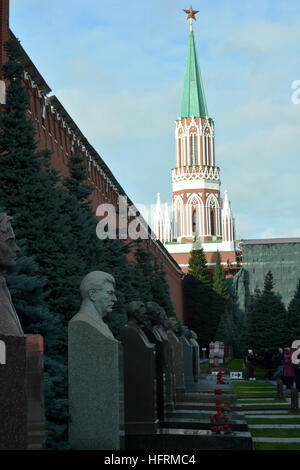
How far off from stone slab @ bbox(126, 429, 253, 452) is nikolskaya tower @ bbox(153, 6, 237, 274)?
280ft

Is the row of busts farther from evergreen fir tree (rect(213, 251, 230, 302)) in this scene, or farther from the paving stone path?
evergreen fir tree (rect(213, 251, 230, 302))

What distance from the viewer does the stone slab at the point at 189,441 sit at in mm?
9820

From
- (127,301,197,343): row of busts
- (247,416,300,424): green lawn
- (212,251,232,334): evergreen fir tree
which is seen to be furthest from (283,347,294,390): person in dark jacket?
(212,251,232,334): evergreen fir tree

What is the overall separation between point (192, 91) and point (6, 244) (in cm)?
9556

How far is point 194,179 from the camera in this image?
320ft

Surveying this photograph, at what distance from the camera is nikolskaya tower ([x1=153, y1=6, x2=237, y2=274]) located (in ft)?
318

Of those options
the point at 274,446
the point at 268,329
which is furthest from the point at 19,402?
the point at 268,329

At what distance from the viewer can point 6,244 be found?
209 inches

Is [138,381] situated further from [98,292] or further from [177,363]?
[177,363]

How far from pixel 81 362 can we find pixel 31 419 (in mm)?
2538

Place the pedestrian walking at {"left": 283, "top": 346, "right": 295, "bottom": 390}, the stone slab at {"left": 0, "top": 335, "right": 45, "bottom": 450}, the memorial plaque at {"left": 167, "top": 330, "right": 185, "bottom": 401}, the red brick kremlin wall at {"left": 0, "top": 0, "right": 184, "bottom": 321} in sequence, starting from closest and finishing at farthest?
the stone slab at {"left": 0, "top": 335, "right": 45, "bottom": 450} < the memorial plaque at {"left": 167, "top": 330, "right": 185, "bottom": 401} < the pedestrian walking at {"left": 283, "top": 346, "right": 295, "bottom": 390} < the red brick kremlin wall at {"left": 0, "top": 0, "right": 184, "bottom": 321}

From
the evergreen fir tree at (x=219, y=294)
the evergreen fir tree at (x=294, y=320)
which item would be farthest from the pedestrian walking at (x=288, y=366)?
the evergreen fir tree at (x=219, y=294)

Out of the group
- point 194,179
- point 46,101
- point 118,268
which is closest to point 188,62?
point 194,179

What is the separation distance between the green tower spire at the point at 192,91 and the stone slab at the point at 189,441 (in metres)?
90.2
